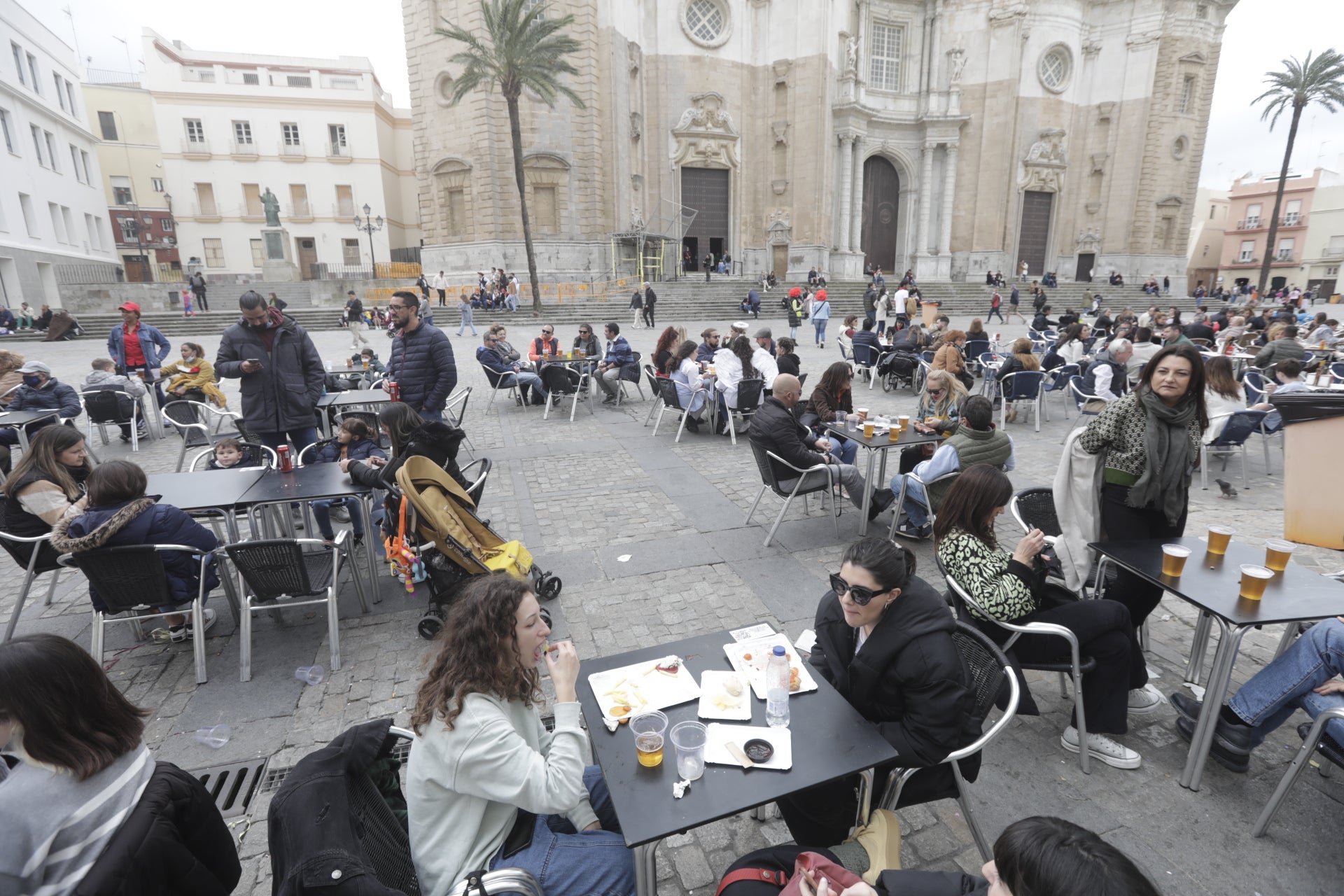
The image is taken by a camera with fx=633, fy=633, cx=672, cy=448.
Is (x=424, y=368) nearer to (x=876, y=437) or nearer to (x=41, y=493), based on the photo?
(x=41, y=493)

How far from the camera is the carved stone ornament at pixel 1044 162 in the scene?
32.0 metres

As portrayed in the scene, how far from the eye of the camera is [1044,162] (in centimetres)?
3228

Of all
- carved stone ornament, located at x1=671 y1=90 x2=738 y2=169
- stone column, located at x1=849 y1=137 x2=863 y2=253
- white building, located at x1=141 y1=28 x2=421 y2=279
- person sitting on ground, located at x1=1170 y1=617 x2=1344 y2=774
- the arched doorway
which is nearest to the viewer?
person sitting on ground, located at x1=1170 y1=617 x2=1344 y2=774

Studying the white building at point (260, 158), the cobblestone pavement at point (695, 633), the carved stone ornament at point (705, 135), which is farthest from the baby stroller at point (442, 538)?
the white building at point (260, 158)

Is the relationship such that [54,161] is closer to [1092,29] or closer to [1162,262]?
[1092,29]

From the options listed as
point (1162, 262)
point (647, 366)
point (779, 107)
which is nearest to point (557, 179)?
point (779, 107)

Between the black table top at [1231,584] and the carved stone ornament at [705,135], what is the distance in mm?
29036

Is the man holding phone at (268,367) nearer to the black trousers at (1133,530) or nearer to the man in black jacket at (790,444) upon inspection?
the man in black jacket at (790,444)

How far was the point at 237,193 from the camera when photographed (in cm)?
3612

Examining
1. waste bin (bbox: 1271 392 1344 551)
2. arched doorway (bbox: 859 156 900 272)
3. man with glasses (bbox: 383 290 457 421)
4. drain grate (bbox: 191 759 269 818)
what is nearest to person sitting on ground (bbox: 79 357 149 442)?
man with glasses (bbox: 383 290 457 421)

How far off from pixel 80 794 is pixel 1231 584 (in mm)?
4001

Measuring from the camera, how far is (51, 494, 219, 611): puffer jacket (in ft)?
10.3

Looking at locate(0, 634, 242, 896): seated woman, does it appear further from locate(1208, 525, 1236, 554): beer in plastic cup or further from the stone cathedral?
the stone cathedral

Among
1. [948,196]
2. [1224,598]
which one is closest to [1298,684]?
[1224,598]
